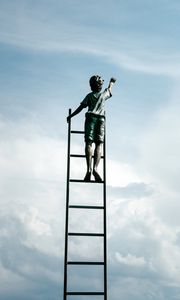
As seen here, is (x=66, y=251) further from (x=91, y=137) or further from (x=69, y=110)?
(x=69, y=110)

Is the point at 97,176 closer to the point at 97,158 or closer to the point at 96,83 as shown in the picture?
the point at 97,158

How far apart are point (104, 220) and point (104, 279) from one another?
3.94 feet

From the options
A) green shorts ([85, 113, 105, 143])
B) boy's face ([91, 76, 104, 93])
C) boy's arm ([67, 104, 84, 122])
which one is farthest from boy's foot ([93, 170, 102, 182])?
boy's face ([91, 76, 104, 93])

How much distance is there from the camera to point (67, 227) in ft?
31.6

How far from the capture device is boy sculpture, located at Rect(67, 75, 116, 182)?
10508 mm

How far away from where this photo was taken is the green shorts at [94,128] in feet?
35.0

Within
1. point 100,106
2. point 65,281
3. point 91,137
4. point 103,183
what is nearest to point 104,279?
point 65,281

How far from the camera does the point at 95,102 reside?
1094cm

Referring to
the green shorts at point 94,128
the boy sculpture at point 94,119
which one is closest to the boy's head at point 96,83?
the boy sculpture at point 94,119

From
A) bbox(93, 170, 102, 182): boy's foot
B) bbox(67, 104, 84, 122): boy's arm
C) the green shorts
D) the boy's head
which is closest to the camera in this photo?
bbox(93, 170, 102, 182): boy's foot

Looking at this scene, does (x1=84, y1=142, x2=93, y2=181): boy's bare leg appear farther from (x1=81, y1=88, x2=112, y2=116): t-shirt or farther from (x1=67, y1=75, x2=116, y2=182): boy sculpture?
(x1=81, y1=88, x2=112, y2=116): t-shirt

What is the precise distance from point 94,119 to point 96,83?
923mm

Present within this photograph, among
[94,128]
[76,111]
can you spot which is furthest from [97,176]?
[76,111]

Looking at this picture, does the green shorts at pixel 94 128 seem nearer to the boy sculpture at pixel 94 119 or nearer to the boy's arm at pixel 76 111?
the boy sculpture at pixel 94 119
